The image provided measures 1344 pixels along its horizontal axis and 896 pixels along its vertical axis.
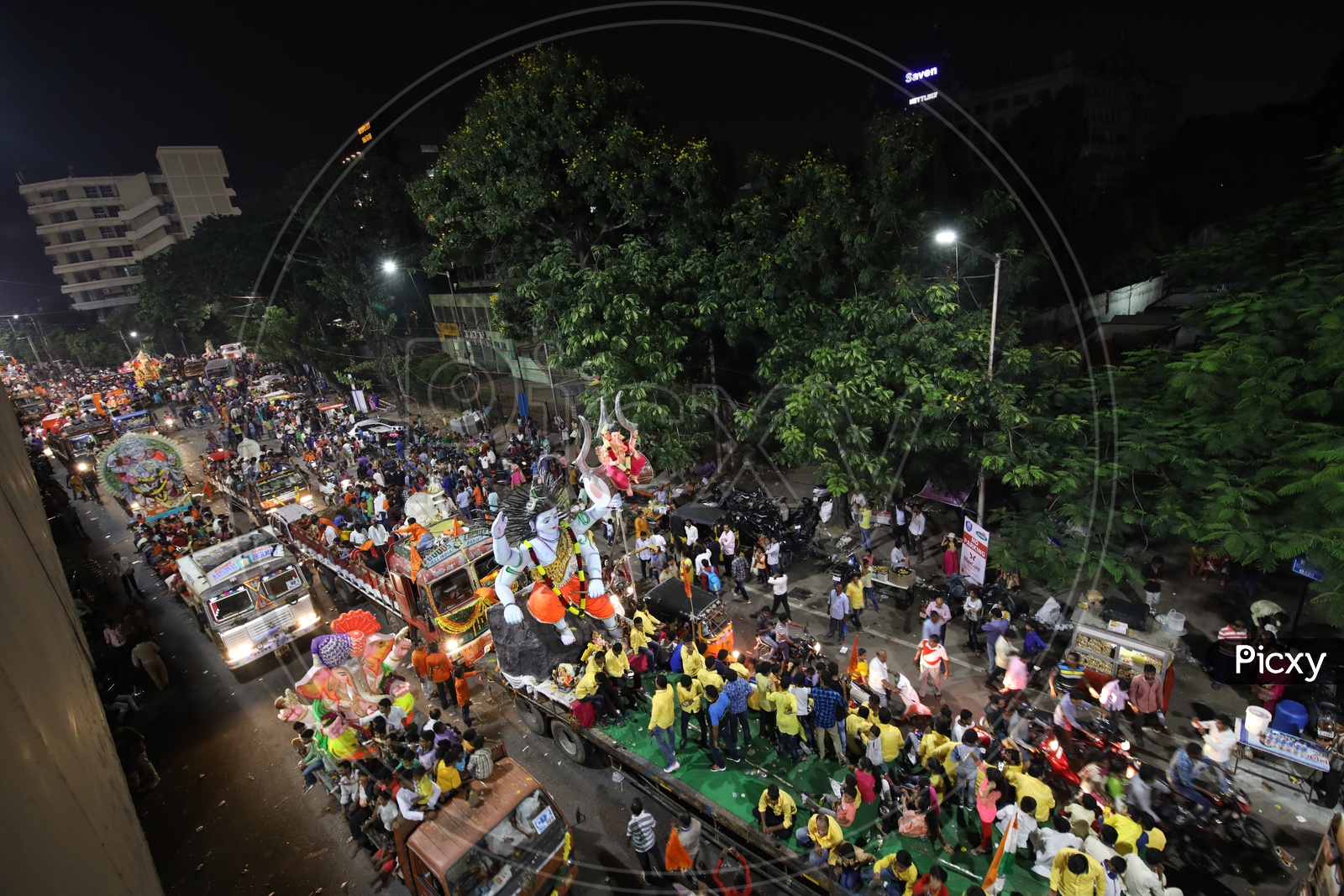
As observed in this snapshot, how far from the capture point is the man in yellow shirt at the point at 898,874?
676 centimetres

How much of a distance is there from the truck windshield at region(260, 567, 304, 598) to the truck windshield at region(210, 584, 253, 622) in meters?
0.33

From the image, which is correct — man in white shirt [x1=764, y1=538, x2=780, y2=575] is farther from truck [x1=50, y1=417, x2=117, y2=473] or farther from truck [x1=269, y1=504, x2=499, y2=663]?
truck [x1=50, y1=417, x2=117, y2=473]

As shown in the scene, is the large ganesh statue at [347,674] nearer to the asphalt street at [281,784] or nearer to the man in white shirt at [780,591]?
the asphalt street at [281,784]

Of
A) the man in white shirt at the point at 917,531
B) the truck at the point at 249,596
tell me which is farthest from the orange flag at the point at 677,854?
the truck at the point at 249,596

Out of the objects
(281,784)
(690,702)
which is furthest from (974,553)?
Result: (281,784)

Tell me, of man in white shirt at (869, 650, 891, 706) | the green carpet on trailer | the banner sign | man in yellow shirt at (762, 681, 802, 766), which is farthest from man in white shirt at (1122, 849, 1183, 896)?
the banner sign

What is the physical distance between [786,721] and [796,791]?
0.85 meters

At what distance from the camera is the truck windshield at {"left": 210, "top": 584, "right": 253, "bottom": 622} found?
1302cm

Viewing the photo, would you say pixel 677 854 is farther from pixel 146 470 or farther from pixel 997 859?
pixel 146 470

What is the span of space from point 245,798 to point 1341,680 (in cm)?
1665

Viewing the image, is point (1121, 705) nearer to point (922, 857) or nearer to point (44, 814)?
point (922, 857)

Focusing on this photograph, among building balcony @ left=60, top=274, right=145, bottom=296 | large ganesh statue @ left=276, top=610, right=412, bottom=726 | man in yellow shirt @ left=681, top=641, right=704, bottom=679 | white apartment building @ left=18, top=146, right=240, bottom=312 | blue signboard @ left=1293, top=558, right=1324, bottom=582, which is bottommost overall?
blue signboard @ left=1293, top=558, right=1324, bottom=582

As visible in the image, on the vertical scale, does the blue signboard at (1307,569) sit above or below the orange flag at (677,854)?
above

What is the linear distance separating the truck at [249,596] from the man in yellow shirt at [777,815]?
1115 cm
